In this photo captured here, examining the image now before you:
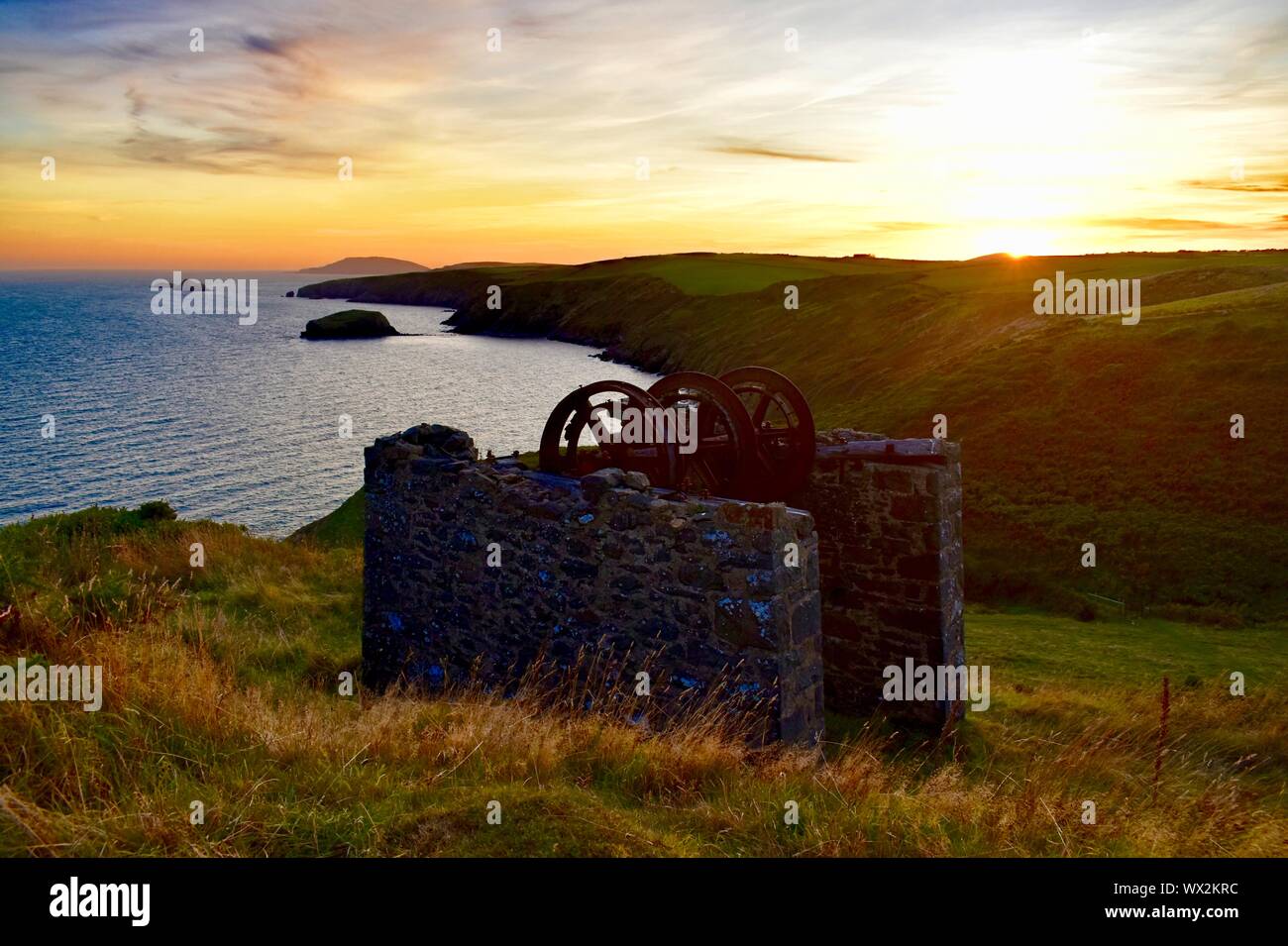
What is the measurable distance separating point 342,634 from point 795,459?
8.41m

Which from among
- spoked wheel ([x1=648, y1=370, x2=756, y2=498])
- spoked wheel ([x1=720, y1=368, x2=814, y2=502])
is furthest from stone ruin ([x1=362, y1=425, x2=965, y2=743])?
spoked wheel ([x1=648, y1=370, x2=756, y2=498])

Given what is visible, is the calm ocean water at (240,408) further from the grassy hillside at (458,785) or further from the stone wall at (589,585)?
the grassy hillside at (458,785)

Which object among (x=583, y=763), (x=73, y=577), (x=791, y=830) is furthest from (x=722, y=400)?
(x=73, y=577)

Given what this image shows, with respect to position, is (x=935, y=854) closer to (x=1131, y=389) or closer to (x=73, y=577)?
(x=73, y=577)

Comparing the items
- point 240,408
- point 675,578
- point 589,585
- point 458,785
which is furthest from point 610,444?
point 240,408

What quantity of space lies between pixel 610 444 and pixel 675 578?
10.4 feet

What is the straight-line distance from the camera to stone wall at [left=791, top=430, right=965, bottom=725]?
1147 centimetres

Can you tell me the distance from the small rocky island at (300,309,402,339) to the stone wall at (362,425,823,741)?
119411mm

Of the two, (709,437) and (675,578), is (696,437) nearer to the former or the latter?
(709,437)

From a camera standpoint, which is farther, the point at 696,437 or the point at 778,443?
the point at 778,443

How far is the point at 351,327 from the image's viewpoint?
123 meters

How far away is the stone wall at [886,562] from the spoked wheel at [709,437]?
1506 mm

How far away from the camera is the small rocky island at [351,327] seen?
123 metres

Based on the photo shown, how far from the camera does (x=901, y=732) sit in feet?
38.5
